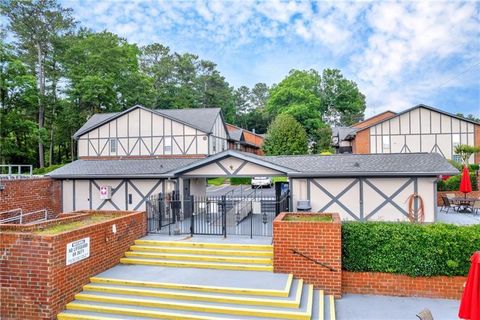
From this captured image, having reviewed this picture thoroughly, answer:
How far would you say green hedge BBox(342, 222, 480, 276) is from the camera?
7.33m

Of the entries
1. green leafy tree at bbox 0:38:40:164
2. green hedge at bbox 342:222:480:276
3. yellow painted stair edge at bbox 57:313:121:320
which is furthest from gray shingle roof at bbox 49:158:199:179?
green leafy tree at bbox 0:38:40:164

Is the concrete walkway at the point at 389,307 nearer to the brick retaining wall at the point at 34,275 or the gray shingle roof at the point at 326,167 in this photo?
the gray shingle roof at the point at 326,167

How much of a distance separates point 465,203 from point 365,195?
7.31 meters

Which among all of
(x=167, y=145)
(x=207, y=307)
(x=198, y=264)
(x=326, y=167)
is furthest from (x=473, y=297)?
(x=167, y=145)

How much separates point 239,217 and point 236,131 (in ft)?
98.4

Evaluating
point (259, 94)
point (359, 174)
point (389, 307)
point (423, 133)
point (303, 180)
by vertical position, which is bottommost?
point (389, 307)

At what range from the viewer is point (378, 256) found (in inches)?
304

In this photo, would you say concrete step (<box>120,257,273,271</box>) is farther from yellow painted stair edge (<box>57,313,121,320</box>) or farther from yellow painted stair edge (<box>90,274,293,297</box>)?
yellow painted stair edge (<box>57,313,121,320</box>)

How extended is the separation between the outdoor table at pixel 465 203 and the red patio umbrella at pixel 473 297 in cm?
1381

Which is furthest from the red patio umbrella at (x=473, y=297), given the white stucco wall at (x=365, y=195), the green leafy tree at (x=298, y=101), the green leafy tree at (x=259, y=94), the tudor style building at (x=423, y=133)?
the green leafy tree at (x=259, y=94)

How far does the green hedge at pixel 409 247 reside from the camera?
24.1ft

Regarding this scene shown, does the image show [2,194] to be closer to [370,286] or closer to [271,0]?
[271,0]

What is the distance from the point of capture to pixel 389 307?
6.97 metres

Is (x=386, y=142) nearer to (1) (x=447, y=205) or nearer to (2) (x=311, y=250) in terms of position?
(1) (x=447, y=205)
